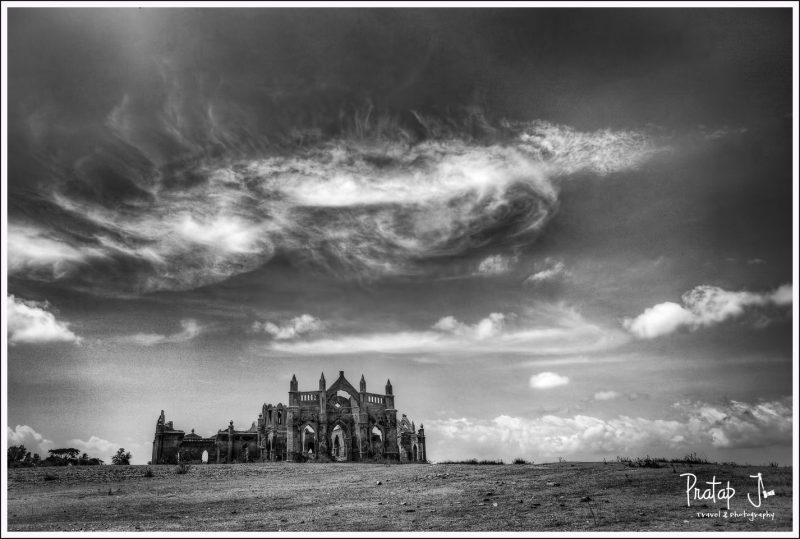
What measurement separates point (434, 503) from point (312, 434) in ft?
143

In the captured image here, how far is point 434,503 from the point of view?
19.6 metres

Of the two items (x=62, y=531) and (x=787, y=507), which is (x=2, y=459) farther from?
(x=787, y=507)

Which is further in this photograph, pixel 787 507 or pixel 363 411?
pixel 363 411

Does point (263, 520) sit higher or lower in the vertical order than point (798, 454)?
lower

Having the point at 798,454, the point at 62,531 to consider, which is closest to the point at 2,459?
the point at 62,531

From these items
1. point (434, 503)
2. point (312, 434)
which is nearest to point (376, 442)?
point (312, 434)

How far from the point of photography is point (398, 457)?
61.1m

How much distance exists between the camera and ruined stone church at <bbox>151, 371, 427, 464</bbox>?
58.0 m

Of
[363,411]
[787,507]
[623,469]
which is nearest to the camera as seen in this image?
[787,507]

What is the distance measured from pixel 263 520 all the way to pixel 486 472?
12930 mm
